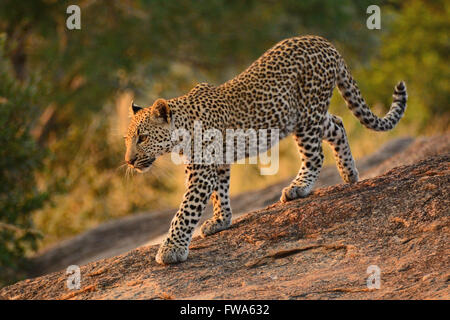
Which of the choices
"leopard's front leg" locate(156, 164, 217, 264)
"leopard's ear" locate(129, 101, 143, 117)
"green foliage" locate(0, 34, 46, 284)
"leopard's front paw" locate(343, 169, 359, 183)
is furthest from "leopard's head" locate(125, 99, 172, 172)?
→ "green foliage" locate(0, 34, 46, 284)

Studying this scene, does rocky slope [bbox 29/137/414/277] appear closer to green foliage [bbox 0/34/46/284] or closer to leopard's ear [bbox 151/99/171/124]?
green foliage [bbox 0/34/46/284]

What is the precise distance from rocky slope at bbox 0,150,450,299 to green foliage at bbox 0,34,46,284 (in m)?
5.45

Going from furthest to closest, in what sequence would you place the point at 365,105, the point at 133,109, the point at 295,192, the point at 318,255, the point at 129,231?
1. the point at 129,231
2. the point at 365,105
3. the point at 295,192
4. the point at 133,109
5. the point at 318,255

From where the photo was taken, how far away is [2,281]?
13445 mm

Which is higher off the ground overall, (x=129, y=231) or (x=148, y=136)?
(x=129, y=231)

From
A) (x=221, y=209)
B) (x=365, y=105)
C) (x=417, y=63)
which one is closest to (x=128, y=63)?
(x=417, y=63)

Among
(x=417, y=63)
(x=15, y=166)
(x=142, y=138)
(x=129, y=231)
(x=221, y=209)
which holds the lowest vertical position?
(x=221, y=209)

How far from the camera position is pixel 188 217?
308 inches

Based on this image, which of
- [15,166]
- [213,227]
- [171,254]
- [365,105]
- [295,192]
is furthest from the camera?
[15,166]

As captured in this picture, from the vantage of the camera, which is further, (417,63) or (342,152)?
(417,63)

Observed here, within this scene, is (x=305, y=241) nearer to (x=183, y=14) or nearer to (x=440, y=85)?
(x=183, y=14)

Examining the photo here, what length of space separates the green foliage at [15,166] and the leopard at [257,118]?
5.70m

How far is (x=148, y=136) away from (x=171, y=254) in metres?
1.16

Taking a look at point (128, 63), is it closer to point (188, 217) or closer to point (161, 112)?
point (161, 112)
